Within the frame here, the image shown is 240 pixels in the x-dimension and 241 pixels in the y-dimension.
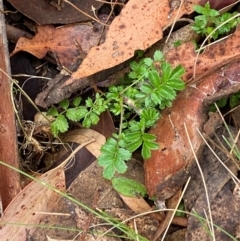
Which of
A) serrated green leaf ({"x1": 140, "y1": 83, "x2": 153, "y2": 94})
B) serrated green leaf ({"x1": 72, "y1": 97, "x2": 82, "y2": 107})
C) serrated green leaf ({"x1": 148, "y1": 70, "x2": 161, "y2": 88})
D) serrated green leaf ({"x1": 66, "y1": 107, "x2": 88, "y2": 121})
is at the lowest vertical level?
serrated green leaf ({"x1": 66, "y1": 107, "x2": 88, "y2": 121})

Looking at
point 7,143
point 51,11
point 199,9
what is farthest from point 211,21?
point 7,143

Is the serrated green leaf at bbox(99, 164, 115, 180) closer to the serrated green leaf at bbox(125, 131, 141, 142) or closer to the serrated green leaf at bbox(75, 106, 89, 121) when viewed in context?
the serrated green leaf at bbox(125, 131, 141, 142)

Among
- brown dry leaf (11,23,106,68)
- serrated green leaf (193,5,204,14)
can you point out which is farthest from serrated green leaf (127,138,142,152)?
serrated green leaf (193,5,204,14)

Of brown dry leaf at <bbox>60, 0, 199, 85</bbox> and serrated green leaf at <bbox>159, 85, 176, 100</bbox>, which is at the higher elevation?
brown dry leaf at <bbox>60, 0, 199, 85</bbox>

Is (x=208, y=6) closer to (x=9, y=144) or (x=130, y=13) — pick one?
(x=130, y=13)

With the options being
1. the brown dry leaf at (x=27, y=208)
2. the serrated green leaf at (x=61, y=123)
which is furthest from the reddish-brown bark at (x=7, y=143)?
the serrated green leaf at (x=61, y=123)
